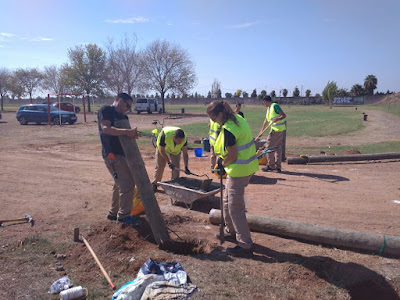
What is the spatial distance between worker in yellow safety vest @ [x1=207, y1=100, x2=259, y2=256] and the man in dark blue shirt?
3.99ft

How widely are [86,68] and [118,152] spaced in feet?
132

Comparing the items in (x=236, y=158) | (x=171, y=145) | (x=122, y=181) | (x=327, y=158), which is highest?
(x=236, y=158)

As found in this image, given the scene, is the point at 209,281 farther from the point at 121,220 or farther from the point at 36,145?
the point at 36,145

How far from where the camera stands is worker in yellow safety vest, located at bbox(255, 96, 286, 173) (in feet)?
28.1

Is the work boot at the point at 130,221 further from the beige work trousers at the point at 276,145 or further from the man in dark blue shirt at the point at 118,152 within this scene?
the beige work trousers at the point at 276,145

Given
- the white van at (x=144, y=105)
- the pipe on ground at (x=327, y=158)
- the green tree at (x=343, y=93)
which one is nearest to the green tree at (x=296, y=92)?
the green tree at (x=343, y=93)

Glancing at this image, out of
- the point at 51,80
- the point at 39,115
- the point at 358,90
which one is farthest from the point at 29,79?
the point at 358,90

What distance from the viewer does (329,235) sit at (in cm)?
436

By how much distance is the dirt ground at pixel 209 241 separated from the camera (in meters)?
3.56

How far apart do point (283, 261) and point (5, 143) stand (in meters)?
13.8

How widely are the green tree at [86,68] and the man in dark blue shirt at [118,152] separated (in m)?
38.9

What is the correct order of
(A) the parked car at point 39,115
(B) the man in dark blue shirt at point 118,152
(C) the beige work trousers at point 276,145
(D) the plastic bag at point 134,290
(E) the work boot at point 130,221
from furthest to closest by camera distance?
1. (A) the parked car at point 39,115
2. (C) the beige work trousers at point 276,145
3. (E) the work boot at point 130,221
4. (B) the man in dark blue shirt at point 118,152
5. (D) the plastic bag at point 134,290

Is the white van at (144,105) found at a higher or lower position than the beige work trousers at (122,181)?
higher

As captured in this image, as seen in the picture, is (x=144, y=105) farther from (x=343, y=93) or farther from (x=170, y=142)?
(x=343, y=93)
